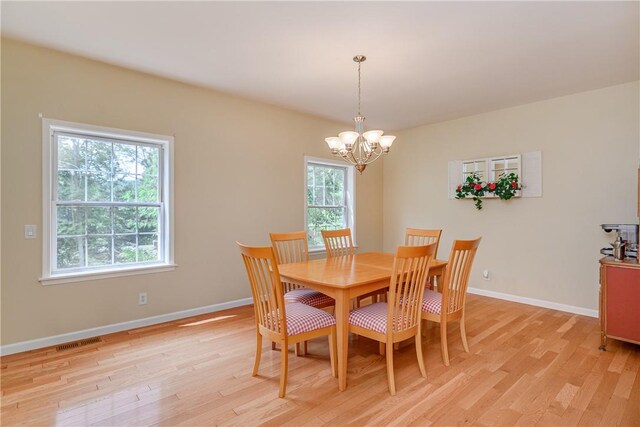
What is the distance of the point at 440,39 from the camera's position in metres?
2.62

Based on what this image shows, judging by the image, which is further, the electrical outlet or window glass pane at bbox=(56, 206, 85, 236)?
the electrical outlet

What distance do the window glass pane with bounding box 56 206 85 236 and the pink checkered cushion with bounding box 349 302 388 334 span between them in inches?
104

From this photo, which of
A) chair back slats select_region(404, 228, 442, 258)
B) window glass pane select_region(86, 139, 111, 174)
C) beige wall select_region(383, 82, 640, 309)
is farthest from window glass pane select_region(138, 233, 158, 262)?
beige wall select_region(383, 82, 640, 309)

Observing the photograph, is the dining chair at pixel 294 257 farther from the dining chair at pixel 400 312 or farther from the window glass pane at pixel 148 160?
the window glass pane at pixel 148 160

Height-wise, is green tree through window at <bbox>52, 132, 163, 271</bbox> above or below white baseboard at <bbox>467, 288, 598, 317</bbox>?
above

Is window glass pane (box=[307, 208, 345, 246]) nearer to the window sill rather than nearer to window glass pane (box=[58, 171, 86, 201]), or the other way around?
the window sill

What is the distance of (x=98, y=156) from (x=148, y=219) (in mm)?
764

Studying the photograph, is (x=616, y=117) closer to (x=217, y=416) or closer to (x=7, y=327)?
(x=217, y=416)

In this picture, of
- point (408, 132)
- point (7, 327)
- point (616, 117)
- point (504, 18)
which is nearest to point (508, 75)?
point (504, 18)

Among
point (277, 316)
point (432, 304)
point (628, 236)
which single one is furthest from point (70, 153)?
point (628, 236)

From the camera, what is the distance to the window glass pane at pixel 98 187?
3.09 meters

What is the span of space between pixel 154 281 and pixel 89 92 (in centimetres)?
194

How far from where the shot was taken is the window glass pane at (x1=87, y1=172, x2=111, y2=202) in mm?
3090

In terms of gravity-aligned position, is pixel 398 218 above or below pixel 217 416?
above
